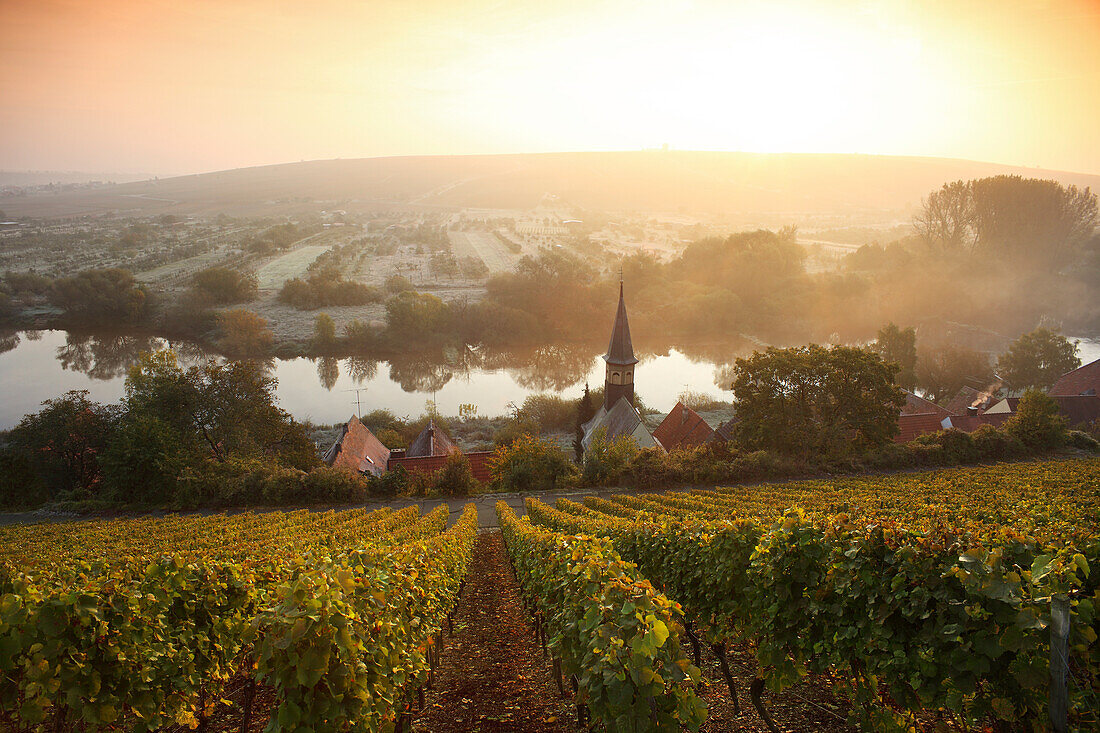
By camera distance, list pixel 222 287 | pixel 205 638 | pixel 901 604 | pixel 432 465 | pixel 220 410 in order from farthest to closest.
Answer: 1. pixel 222 287
2. pixel 432 465
3. pixel 220 410
4. pixel 205 638
5. pixel 901 604

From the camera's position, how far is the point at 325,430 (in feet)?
145

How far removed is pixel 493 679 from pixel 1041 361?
175ft

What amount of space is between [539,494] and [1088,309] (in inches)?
3203

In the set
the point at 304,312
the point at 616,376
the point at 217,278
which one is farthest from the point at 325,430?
the point at 217,278

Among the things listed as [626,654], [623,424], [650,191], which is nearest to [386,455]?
[623,424]

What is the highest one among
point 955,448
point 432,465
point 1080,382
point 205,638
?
point 205,638

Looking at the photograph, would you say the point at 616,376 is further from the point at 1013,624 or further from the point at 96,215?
the point at 96,215

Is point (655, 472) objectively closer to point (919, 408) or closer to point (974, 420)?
point (919, 408)

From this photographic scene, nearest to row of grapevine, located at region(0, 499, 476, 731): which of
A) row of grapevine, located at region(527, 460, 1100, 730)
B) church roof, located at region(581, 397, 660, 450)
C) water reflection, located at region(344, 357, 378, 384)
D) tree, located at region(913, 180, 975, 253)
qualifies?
row of grapevine, located at region(527, 460, 1100, 730)

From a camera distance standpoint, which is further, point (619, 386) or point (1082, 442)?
point (619, 386)

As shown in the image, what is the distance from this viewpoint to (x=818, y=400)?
24859 mm

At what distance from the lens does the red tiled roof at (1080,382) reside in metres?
36.4

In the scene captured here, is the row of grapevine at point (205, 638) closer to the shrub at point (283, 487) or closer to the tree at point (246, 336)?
the shrub at point (283, 487)

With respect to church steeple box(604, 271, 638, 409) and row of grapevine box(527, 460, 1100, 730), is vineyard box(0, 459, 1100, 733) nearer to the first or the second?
row of grapevine box(527, 460, 1100, 730)
